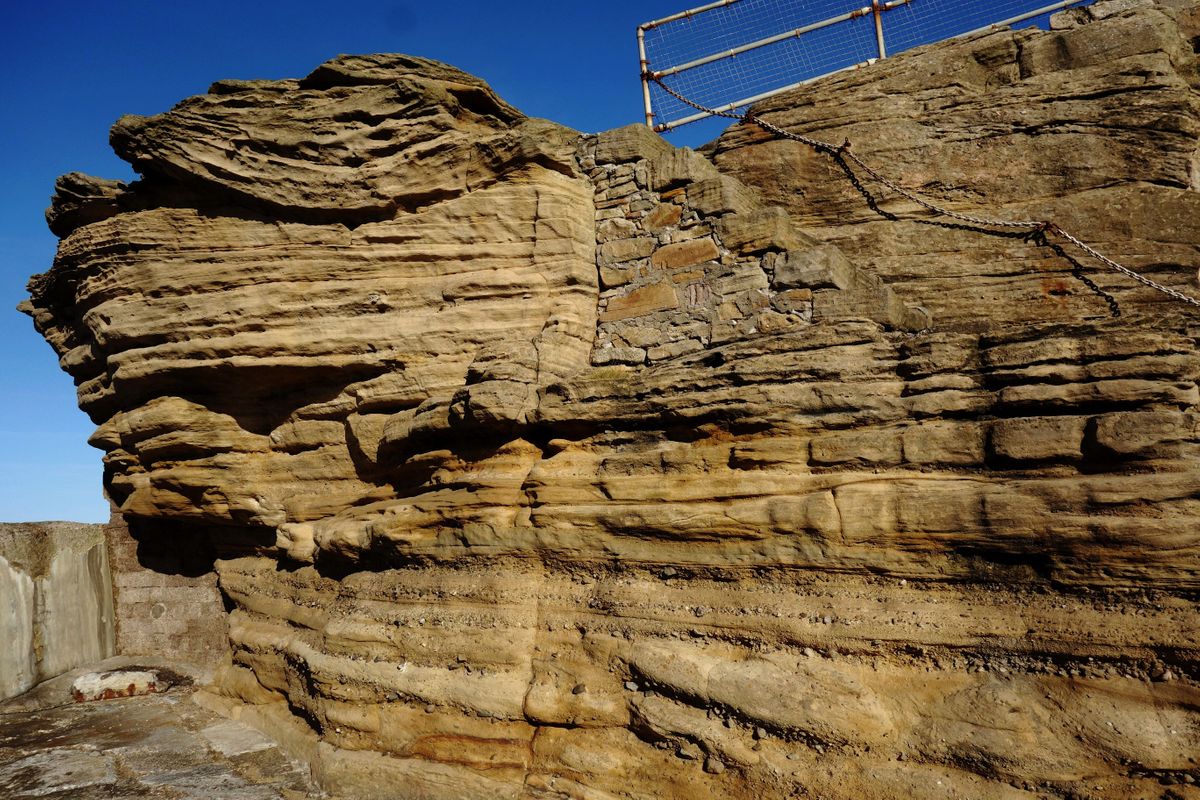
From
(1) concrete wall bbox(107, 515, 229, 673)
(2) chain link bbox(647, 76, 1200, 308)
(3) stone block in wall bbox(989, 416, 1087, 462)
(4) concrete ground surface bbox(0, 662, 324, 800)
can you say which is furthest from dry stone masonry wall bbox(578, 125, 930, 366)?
(1) concrete wall bbox(107, 515, 229, 673)

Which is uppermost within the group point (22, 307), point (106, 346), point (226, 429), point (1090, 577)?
point (22, 307)

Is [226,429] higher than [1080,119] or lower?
lower

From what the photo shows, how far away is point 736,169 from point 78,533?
8.15m

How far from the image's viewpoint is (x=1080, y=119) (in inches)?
286

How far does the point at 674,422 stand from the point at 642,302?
1.83 metres

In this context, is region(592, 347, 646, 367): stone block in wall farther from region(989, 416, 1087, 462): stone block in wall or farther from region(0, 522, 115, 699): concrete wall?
region(0, 522, 115, 699): concrete wall

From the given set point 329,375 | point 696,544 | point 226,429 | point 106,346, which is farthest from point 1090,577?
point 106,346

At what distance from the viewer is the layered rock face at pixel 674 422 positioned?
4656 millimetres

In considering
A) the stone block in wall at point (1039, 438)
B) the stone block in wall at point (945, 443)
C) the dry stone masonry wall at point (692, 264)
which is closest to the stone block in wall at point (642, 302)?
the dry stone masonry wall at point (692, 264)

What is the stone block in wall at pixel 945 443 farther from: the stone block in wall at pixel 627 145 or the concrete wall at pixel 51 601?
the concrete wall at pixel 51 601

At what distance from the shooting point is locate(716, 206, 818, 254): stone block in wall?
702cm

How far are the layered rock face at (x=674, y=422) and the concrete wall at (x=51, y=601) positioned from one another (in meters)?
0.76

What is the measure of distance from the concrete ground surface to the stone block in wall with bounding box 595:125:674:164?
5.65m

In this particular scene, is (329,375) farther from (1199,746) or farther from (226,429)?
(1199,746)
